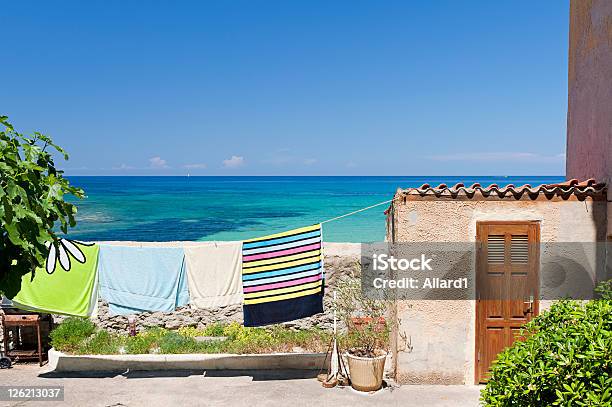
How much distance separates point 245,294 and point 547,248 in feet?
14.7

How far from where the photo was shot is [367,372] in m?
7.11

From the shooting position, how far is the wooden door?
6.96 meters

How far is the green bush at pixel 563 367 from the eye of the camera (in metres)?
3.18

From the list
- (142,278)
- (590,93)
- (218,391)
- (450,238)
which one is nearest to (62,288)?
(142,278)

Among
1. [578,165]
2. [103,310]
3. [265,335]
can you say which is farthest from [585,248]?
[103,310]

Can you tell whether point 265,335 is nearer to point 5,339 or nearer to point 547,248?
point 5,339

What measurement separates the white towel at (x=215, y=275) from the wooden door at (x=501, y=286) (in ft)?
12.3

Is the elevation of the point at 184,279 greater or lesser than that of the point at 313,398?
greater

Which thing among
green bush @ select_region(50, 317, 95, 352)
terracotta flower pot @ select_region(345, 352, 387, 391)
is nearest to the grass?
green bush @ select_region(50, 317, 95, 352)

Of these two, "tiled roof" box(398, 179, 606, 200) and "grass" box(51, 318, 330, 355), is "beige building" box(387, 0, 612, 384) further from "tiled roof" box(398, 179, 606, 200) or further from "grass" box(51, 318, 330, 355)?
"grass" box(51, 318, 330, 355)

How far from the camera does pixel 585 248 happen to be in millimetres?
6891

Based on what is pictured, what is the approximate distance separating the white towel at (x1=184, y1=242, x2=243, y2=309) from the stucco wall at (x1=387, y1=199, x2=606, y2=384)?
2.67 metres

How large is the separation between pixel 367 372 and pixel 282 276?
6.17 feet
